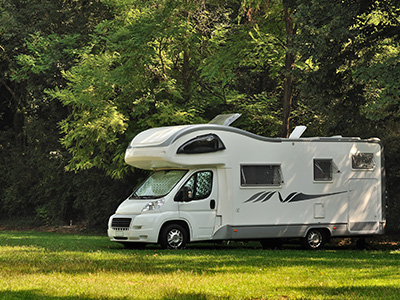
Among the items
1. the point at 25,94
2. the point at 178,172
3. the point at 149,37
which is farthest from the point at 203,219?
the point at 25,94

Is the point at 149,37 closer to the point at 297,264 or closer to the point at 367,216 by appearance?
the point at 367,216

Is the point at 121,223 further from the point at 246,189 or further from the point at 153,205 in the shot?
the point at 246,189

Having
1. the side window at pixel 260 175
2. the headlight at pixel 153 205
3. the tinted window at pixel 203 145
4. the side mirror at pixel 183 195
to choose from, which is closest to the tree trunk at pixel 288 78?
the side window at pixel 260 175

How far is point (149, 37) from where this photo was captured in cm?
2828

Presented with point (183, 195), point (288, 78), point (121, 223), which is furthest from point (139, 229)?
point (288, 78)

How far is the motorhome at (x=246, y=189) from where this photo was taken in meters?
19.3

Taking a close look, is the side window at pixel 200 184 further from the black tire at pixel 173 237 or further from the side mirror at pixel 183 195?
the black tire at pixel 173 237

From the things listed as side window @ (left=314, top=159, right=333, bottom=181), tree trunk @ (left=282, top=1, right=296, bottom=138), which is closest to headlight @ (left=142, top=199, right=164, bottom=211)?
side window @ (left=314, top=159, right=333, bottom=181)

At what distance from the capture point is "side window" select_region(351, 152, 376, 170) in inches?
843

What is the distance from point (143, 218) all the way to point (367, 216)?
Result: 6772 mm

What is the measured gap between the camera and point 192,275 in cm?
1299

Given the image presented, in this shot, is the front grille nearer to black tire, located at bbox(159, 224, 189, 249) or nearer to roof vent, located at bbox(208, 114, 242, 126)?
black tire, located at bbox(159, 224, 189, 249)

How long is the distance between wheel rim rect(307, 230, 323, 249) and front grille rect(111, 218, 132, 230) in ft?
17.2

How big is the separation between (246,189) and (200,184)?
1.27 m
